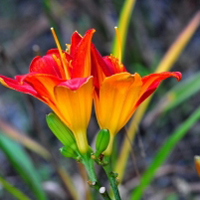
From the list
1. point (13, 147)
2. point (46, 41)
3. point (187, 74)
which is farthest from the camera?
point (46, 41)

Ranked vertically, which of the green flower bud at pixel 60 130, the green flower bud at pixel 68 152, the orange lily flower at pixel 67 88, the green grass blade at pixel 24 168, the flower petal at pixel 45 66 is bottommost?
the green grass blade at pixel 24 168

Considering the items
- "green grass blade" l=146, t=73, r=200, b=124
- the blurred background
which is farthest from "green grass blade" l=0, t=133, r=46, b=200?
"green grass blade" l=146, t=73, r=200, b=124

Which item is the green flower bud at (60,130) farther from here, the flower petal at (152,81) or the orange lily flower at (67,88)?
the flower petal at (152,81)

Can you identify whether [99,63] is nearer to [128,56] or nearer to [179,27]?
[128,56]

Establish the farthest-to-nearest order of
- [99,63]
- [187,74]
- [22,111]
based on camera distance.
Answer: [22,111] → [187,74] → [99,63]

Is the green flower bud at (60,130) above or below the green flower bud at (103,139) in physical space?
above

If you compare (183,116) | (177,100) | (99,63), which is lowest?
(183,116)

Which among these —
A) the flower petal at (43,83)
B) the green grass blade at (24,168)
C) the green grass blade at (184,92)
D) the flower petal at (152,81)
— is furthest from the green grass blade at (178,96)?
the flower petal at (43,83)

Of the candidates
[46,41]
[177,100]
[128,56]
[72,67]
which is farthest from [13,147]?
[46,41]
